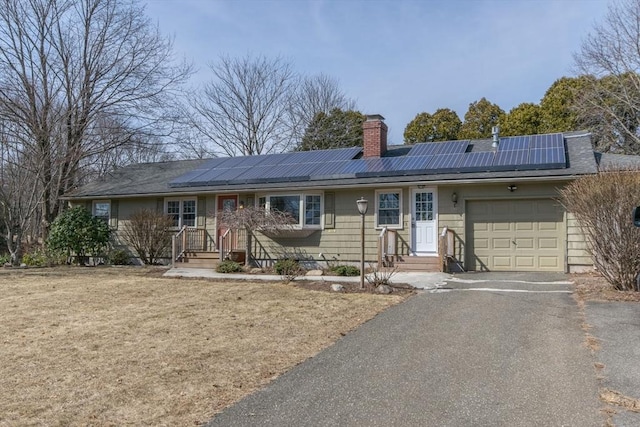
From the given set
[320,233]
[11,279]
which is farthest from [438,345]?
[11,279]

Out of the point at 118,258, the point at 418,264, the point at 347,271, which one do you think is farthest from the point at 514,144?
the point at 118,258

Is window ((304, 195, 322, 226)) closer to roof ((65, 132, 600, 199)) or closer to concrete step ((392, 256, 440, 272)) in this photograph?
roof ((65, 132, 600, 199))

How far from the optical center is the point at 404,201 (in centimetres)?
1365

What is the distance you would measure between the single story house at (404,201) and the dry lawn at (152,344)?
4.07 metres

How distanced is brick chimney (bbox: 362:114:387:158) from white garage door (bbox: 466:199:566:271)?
3.91 meters

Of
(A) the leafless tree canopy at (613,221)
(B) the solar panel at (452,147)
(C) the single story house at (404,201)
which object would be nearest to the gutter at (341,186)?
Answer: (C) the single story house at (404,201)

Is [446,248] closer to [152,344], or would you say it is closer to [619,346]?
[619,346]

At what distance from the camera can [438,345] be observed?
5.64 m

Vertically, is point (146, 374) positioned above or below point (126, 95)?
below

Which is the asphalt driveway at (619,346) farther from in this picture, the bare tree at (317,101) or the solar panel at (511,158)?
the bare tree at (317,101)

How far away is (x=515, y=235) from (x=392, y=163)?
4.11m

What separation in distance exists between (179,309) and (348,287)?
11.6 feet

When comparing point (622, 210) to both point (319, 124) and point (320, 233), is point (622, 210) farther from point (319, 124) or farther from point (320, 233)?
point (319, 124)

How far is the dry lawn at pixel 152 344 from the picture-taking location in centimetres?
395
